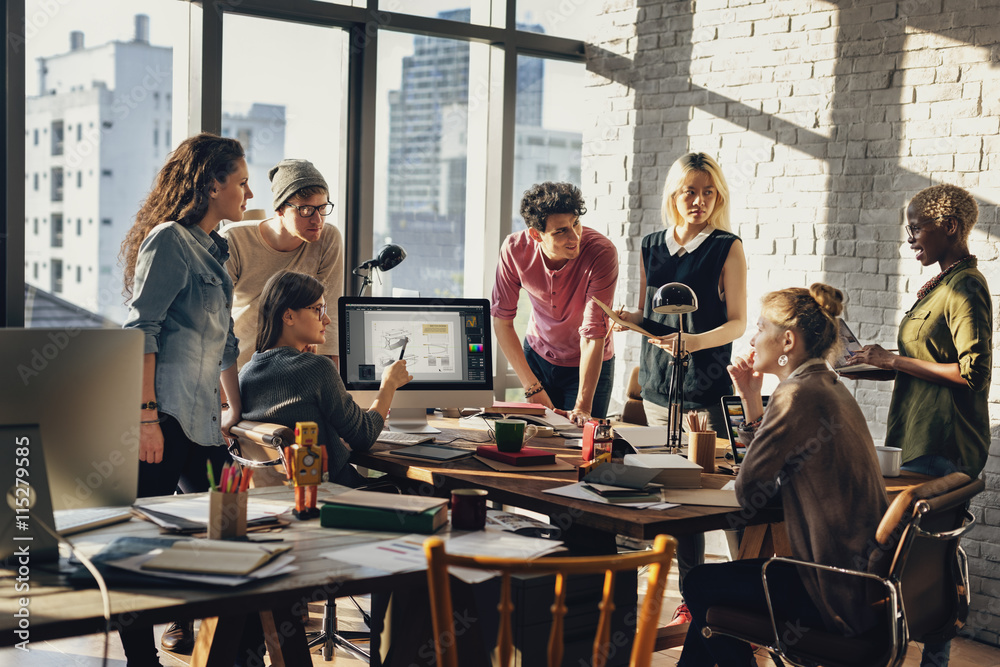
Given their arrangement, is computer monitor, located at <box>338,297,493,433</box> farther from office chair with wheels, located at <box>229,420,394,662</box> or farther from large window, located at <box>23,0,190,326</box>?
large window, located at <box>23,0,190,326</box>

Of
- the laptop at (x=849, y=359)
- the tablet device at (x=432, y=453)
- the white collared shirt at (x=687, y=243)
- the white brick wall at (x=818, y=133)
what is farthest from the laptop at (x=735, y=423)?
the white brick wall at (x=818, y=133)

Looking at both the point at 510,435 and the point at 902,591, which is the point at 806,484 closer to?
the point at 902,591

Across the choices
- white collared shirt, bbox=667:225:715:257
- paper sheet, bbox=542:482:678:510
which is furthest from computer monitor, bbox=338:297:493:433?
paper sheet, bbox=542:482:678:510

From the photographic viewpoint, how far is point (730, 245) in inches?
137

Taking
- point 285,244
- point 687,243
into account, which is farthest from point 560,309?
point 285,244

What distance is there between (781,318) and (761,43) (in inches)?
97.3

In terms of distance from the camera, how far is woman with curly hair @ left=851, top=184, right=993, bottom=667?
2.89 meters

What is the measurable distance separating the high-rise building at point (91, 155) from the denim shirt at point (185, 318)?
4.30 ft

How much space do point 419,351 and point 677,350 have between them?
2.88 ft

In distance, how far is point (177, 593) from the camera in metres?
1.49

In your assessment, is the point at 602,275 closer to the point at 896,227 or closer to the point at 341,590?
the point at 896,227

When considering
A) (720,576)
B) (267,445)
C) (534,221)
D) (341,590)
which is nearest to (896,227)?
(534,221)

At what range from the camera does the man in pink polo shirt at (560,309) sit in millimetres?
3615

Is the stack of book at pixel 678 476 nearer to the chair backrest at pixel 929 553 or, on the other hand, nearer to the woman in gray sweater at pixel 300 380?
the chair backrest at pixel 929 553
